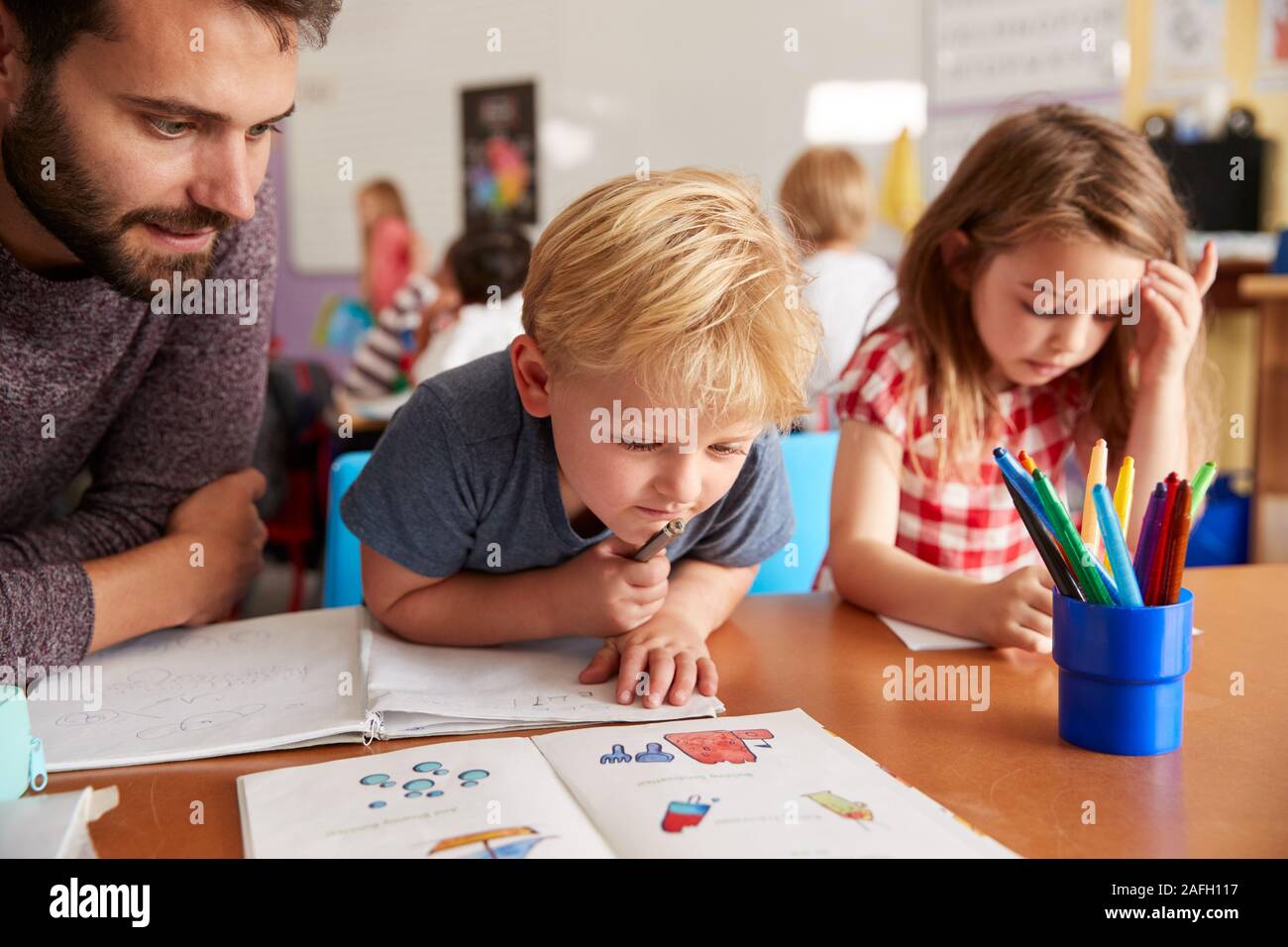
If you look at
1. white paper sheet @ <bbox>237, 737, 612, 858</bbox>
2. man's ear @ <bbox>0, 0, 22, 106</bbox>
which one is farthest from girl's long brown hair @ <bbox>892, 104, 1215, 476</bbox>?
man's ear @ <bbox>0, 0, 22, 106</bbox>

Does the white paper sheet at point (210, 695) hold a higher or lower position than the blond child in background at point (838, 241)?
lower

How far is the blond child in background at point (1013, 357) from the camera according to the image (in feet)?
3.79

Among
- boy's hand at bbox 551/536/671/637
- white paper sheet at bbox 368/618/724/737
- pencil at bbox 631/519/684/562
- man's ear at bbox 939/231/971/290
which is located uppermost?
man's ear at bbox 939/231/971/290

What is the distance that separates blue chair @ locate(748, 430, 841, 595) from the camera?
137 cm

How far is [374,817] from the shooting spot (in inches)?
24.9

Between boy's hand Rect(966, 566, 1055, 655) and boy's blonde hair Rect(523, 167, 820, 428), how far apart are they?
24cm

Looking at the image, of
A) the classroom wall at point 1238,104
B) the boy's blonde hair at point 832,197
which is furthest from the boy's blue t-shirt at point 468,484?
the classroom wall at point 1238,104

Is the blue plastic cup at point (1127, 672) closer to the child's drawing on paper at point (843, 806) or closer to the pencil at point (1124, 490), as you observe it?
the pencil at point (1124, 490)

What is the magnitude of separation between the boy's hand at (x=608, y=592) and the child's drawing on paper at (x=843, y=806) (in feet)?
1.00

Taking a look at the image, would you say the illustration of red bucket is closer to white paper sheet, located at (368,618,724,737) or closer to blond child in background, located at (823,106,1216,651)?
white paper sheet, located at (368,618,724,737)
